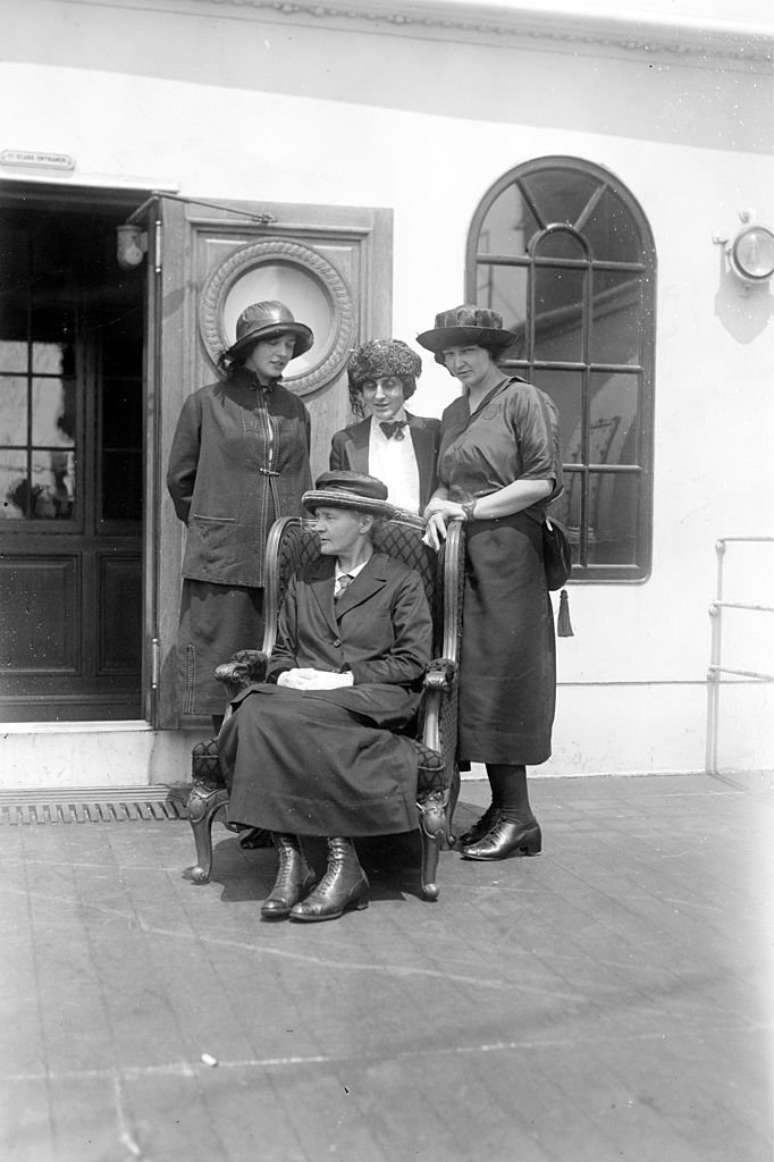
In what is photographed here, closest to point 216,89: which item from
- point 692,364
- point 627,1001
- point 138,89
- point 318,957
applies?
point 138,89

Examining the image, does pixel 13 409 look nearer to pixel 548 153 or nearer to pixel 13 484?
pixel 13 484

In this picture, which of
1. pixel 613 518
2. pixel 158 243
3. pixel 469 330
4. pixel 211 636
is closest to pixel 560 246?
pixel 613 518

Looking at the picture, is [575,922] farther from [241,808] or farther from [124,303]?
[124,303]

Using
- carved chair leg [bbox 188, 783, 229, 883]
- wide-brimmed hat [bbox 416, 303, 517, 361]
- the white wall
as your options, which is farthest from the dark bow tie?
carved chair leg [bbox 188, 783, 229, 883]

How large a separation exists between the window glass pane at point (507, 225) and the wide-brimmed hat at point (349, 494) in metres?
2.33

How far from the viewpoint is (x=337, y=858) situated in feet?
14.5

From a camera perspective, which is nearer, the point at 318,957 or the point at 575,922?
the point at 318,957

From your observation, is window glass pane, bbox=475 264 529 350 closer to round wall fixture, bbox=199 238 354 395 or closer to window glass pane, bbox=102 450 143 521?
round wall fixture, bbox=199 238 354 395

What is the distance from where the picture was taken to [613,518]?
6.89 metres

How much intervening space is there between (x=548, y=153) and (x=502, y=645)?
2875 millimetres

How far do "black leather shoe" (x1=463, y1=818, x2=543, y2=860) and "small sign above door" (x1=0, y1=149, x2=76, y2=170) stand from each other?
11.5 feet

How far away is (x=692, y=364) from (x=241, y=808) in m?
3.79

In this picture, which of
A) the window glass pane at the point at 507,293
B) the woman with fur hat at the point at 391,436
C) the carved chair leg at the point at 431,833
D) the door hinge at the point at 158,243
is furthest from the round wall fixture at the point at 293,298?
the carved chair leg at the point at 431,833

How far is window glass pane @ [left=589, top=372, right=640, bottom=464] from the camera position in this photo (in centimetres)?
682
